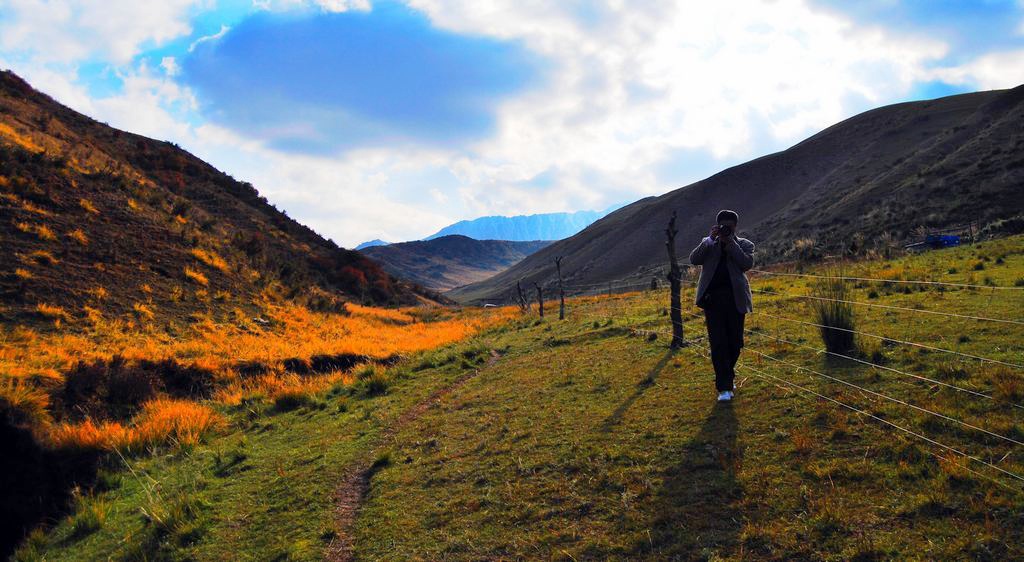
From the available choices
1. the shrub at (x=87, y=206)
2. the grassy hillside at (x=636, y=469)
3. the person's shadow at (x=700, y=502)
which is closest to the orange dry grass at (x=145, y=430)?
the grassy hillside at (x=636, y=469)

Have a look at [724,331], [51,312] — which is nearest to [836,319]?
[724,331]

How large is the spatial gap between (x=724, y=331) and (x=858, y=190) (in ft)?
196

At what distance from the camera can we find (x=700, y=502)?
453 cm

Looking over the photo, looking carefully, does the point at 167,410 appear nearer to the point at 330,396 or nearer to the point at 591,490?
the point at 330,396

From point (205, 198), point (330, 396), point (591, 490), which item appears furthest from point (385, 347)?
point (205, 198)

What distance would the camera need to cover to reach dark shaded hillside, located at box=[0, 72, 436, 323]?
58.1 ft

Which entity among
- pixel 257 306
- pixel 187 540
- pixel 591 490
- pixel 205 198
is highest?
pixel 205 198

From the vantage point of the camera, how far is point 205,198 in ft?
138

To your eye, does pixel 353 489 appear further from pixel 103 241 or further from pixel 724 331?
pixel 103 241

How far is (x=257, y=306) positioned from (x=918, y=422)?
25.3 m

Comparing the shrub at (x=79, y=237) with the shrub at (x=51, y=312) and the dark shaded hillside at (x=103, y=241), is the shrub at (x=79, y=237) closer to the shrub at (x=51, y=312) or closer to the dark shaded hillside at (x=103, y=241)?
the dark shaded hillside at (x=103, y=241)

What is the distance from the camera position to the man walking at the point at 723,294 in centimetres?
654

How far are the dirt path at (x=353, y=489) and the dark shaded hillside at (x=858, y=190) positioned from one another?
29161 millimetres

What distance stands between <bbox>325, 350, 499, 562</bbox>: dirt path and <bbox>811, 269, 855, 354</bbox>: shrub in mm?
6893
